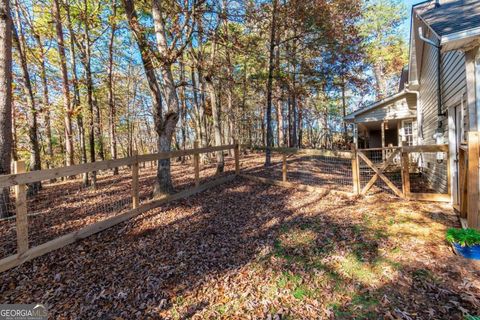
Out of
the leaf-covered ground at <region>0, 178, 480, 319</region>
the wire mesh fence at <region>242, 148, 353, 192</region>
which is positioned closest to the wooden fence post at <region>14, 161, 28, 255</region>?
the leaf-covered ground at <region>0, 178, 480, 319</region>

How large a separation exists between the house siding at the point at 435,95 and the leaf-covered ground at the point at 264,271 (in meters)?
2.35

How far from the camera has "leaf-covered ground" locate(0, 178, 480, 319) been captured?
2758 mm

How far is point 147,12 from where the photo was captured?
8.84m

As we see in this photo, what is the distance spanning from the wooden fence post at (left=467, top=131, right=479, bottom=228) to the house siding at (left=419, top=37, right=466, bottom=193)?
1.80 meters

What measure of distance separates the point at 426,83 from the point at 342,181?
184 inches

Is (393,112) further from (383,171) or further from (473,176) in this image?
(473,176)

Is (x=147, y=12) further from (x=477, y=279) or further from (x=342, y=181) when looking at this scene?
(x=477, y=279)

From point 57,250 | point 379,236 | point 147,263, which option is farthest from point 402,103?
point 57,250

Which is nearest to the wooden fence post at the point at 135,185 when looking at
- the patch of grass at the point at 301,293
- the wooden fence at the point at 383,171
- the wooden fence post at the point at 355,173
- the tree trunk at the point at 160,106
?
the tree trunk at the point at 160,106

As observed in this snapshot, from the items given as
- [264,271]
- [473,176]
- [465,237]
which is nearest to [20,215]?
[264,271]

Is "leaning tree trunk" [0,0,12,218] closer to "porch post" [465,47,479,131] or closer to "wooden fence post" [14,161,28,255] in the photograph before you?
"wooden fence post" [14,161,28,255]

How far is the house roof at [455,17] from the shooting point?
13.0ft

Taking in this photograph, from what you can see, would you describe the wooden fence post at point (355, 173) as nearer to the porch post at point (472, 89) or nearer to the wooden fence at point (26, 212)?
the porch post at point (472, 89)

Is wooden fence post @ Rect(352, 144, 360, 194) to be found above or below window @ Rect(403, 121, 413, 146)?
below
